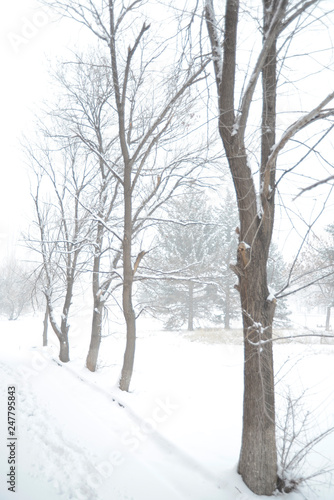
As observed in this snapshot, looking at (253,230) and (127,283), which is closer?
(253,230)

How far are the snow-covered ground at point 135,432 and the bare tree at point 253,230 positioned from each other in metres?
0.45

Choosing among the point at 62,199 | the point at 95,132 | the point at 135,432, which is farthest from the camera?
the point at 62,199

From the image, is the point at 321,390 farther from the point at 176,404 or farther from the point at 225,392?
the point at 176,404

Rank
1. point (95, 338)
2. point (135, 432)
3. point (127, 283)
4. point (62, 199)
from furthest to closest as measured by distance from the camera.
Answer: point (62, 199) → point (95, 338) → point (127, 283) → point (135, 432)

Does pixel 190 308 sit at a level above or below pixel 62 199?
below

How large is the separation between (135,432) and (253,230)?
3.52 metres

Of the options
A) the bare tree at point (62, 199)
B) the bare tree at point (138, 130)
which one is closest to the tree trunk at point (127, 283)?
the bare tree at point (138, 130)

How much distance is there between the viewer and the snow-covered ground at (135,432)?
2.87m

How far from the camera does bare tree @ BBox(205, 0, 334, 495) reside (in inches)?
109

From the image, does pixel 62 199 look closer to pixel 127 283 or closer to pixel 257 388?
pixel 127 283

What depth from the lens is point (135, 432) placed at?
4145 millimetres

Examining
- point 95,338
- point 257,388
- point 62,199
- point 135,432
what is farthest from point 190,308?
point 257,388

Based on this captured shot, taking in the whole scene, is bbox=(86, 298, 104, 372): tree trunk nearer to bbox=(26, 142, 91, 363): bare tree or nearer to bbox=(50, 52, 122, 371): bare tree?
bbox=(50, 52, 122, 371): bare tree

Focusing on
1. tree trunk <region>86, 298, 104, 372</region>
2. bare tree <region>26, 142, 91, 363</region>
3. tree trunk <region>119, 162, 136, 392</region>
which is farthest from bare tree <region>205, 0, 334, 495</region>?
bare tree <region>26, 142, 91, 363</region>
